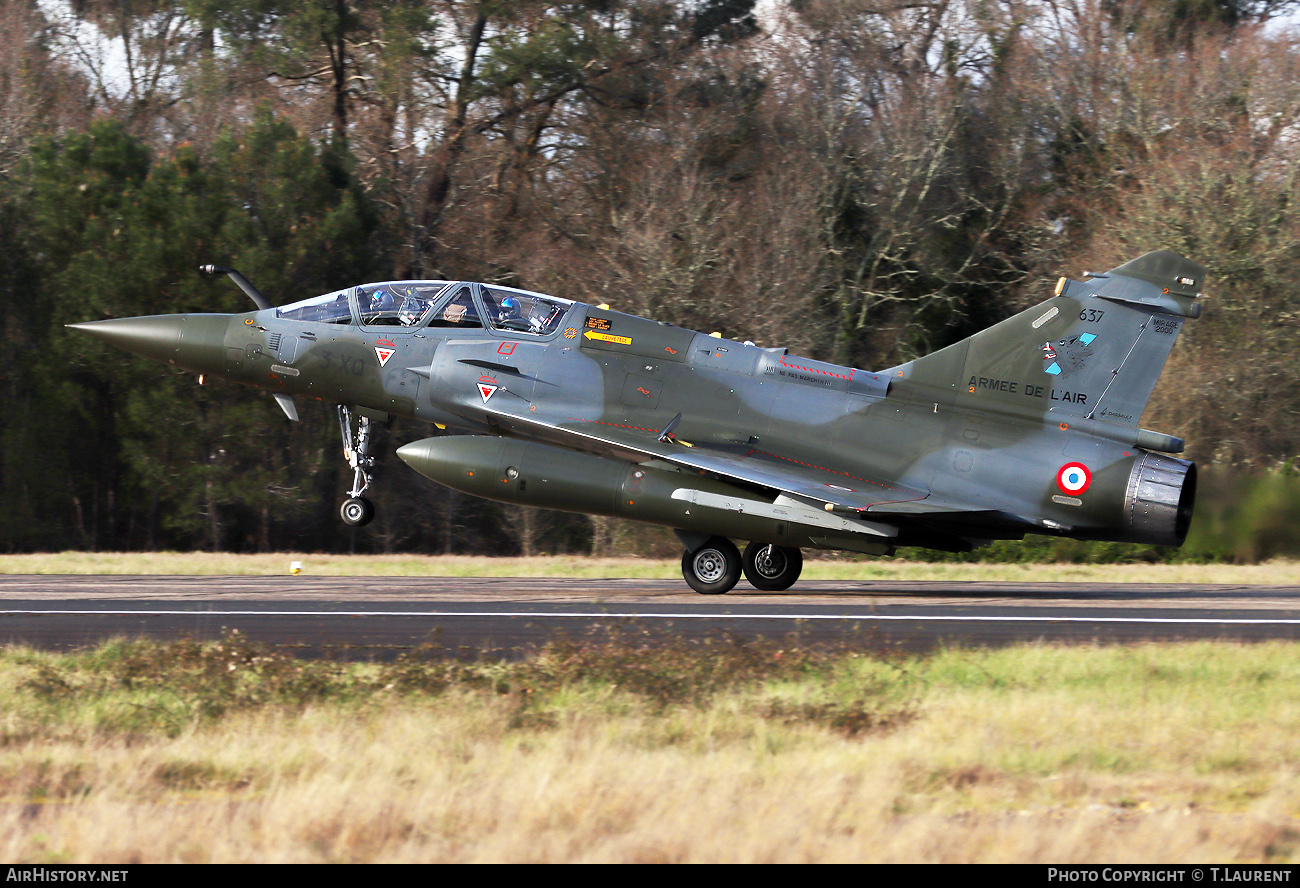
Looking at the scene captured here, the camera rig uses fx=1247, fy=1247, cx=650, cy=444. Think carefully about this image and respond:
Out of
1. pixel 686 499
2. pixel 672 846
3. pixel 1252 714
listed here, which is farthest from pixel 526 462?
pixel 672 846

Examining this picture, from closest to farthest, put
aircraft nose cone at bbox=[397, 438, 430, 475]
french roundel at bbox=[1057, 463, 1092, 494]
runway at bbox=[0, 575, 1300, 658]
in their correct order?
runway at bbox=[0, 575, 1300, 658] < french roundel at bbox=[1057, 463, 1092, 494] < aircraft nose cone at bbox=[397, 438, 430, 475]

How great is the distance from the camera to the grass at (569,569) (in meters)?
21.0

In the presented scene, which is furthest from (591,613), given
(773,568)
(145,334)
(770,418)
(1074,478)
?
(145,334)

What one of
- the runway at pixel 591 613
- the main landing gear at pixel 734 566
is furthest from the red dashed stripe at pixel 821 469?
the runway at pixel 591 613

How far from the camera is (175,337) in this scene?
18438 mm

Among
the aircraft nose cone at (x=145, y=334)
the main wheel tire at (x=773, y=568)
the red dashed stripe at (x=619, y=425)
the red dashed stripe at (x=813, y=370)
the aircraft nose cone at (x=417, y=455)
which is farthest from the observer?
the aircraft nose cone at (x=145, y=334)

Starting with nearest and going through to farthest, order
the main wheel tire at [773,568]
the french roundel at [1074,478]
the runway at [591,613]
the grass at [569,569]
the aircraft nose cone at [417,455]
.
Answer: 1. the runway at [591,613]
2. the french roundel at [1074,478]
3. the aircraft nose cone at [417,455]
4. the main wheel tire at [773,568]
5. the grass at [569,569]

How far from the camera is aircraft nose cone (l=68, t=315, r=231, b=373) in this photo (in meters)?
18.3

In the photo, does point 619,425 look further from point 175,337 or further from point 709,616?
point 175,337

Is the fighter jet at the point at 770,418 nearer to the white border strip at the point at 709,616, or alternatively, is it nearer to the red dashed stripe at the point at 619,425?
the red dashed stripe at the point at 619,425

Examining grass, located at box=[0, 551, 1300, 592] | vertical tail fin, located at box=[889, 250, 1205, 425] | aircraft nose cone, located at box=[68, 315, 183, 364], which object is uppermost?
vertical tail fin, located at box=[889, 250, 1205, 425]

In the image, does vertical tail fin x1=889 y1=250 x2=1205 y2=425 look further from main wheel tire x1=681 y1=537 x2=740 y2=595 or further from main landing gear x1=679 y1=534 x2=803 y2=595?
main wheel tire x1=681 y1=537 x2=740 y2=595

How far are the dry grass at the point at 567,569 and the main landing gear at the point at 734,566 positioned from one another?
364cm

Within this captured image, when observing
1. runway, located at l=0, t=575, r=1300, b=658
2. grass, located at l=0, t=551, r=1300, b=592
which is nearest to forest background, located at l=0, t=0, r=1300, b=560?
grass, located at l=0, t=551, r=1300, b=592
